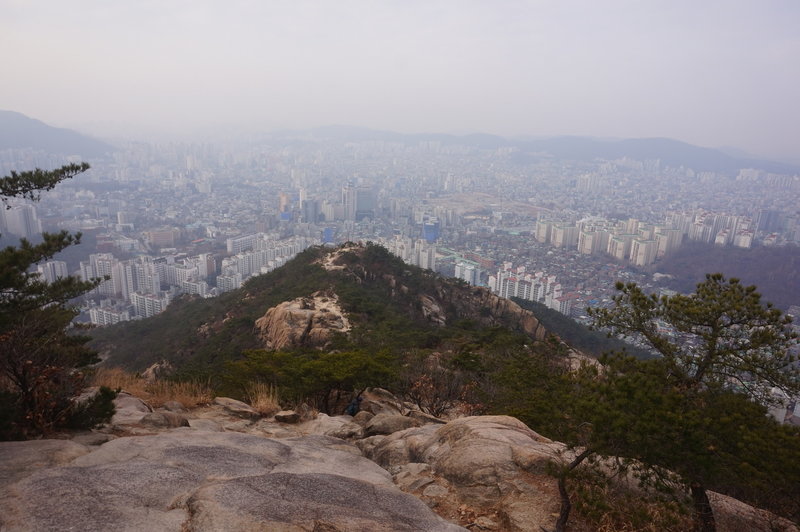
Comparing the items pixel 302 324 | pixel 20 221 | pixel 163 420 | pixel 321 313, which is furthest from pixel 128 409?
pixel 20 221

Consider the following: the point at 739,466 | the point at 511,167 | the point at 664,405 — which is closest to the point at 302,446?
the point at 664,405

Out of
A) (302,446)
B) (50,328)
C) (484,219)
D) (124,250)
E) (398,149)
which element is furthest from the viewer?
(398,149)

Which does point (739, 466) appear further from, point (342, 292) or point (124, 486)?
point (342, 292)

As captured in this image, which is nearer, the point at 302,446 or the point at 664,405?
the point at 664,405

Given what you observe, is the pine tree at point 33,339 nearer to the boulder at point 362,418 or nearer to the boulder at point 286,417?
the boulder at point 286,417

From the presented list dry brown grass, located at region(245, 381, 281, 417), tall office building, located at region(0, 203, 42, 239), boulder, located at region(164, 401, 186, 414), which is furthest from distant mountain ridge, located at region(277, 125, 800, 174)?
boulder, located at region(164, 401, 186, 414)

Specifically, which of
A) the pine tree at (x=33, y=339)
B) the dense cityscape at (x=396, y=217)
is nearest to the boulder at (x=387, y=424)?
the pine tree at (x=33, y=339)

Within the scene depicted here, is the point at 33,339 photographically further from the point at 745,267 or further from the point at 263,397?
the point at 745,267
